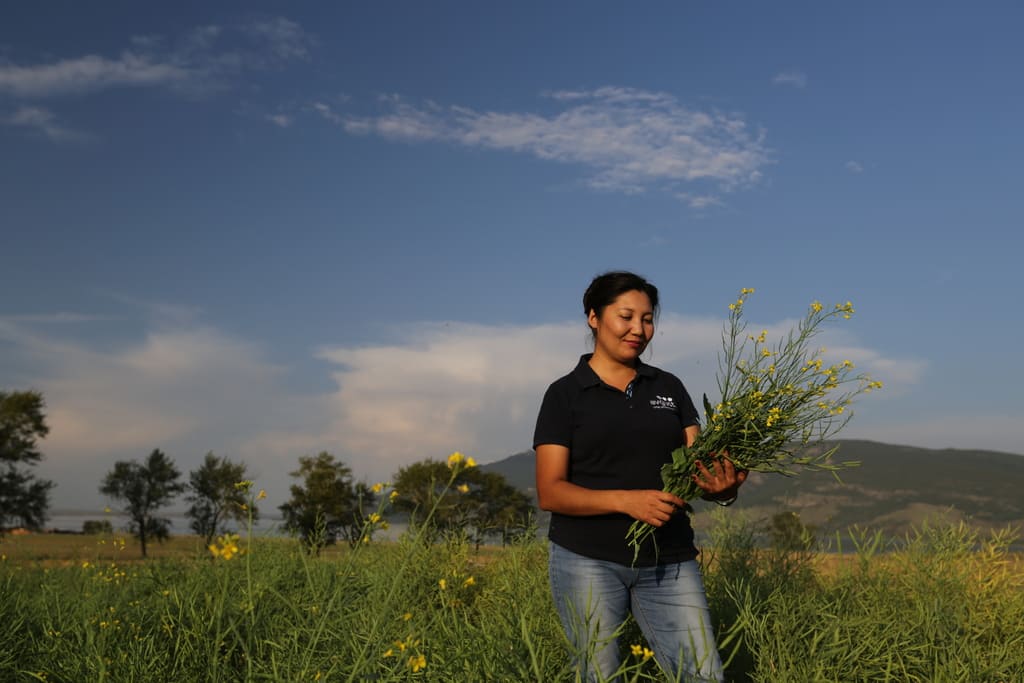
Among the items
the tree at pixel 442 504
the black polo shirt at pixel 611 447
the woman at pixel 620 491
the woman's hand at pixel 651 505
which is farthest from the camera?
the black polo shirt at pixel 611 447

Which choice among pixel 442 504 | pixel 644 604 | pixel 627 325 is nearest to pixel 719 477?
pixel 644 604

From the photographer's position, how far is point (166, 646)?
4.58 metres

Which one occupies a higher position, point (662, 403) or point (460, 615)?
point (662, 403)

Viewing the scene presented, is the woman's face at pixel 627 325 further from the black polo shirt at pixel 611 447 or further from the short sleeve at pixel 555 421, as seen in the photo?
the short sleeve at pixel 555 421

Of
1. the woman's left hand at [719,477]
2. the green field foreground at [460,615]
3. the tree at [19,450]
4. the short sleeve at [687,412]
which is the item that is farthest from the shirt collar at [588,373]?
the tree at [19,450]

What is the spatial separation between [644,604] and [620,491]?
1.87 feet

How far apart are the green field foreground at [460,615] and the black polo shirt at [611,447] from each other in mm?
445

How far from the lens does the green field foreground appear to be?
3.40 m

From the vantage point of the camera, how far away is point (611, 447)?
11.3 ft

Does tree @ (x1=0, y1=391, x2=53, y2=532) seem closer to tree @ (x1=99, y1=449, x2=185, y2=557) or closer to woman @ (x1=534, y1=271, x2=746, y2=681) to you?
tree @ (x1=99, y1=449, x2=185, y2=557)

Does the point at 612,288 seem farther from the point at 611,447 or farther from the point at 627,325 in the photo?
the point at 611,447

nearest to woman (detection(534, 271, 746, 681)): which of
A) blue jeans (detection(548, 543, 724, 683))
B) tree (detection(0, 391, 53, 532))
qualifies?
blue jeans (detection(548, 543, 724, 683))

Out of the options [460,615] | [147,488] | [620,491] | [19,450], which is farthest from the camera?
[147,488]

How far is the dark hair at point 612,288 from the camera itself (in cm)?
361
